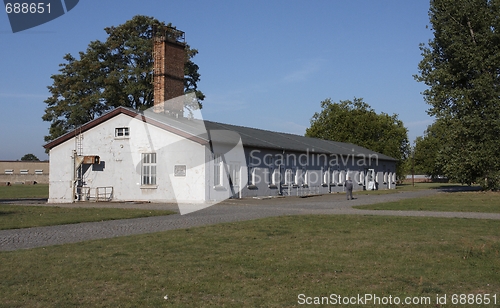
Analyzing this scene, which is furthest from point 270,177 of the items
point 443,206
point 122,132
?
point 443,206

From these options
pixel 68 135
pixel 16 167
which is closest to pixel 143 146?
pixel 68 135

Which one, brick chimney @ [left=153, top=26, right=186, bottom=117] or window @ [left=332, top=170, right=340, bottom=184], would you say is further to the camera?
window @ [left=332, top=170, right=340, bottom=184]

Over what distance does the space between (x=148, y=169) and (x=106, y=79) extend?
64.0ft

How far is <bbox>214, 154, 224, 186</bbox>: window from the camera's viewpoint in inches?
1134

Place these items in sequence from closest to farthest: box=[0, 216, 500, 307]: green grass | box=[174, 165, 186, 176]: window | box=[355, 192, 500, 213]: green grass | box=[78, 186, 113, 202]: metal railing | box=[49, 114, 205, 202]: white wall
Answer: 1. box=[0, 216, 500, 307]: green grass
2. box=[355, 192, 500, 213]: green grass
3. box=[49, 114, 205, 202]: white wall
4. box=[174, 165, 186, 176]: window
5. box=[78, 186, 113, 202]: metal railing

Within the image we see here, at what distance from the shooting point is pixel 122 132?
30672mm

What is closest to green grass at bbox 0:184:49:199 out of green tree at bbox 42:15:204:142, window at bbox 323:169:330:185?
green tree at bbox 42:15:204:142

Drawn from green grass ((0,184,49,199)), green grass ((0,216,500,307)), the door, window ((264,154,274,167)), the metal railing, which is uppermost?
window ((264,154,274,167))

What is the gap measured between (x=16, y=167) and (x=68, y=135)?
77606 mm

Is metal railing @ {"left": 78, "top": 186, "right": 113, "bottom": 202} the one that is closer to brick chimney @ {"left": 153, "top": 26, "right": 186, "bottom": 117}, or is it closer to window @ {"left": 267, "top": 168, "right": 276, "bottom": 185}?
brick chimney @ {"left": 153, "top": 26, "right": 186, "bottom": 117}

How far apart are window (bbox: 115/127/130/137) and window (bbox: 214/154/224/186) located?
5547 mm

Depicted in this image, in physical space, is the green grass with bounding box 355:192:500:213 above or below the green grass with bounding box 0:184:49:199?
below

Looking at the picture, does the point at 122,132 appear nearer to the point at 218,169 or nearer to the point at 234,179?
the point at 218,169

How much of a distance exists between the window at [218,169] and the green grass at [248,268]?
15.1 metres
